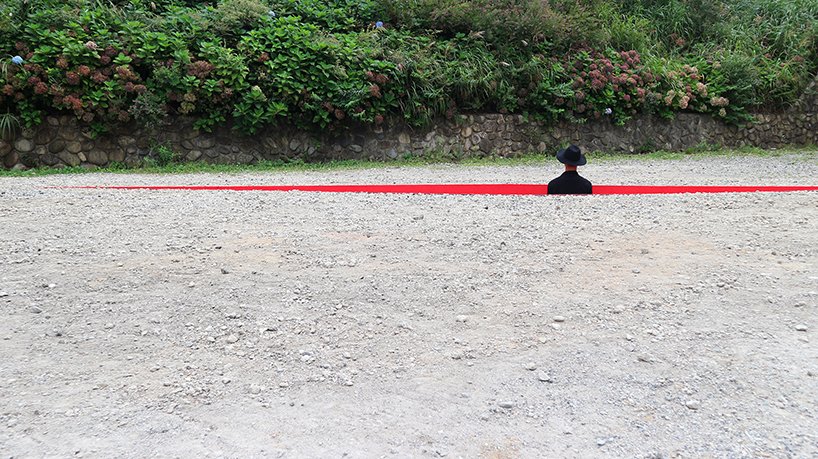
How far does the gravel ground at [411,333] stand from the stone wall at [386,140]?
12.4 ft

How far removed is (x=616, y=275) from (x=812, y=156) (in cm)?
845

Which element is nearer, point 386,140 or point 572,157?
point 572,157

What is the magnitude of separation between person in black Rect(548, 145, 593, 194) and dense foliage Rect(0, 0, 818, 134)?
11.9 feet

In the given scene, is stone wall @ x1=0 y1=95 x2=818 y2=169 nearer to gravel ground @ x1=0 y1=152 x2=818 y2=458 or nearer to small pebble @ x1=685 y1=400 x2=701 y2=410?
gravel ground @ x1=0 y1=152 x2=818 y2=458

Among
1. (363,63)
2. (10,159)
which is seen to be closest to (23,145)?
(10,159)

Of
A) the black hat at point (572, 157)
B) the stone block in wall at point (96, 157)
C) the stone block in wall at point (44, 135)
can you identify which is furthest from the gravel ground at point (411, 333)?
the stone block in wall at point (44, 135)

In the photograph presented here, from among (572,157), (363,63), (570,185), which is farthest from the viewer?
(363,63)

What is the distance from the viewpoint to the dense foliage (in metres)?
8.06

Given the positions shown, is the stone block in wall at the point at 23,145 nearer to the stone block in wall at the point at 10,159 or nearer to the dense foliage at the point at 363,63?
the stone block in wall at the point at 10,159

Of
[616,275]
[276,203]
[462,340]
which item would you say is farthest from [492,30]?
[462,340]

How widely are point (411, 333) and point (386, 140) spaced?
6.64m

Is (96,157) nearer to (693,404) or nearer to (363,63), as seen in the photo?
(363,63)

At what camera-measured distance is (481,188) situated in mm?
6352

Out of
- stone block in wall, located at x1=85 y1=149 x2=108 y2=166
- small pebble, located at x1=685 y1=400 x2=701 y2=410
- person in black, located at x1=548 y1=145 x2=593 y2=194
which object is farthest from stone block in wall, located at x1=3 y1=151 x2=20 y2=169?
small pebble, located at x1=685 y1=400 x2=701 y2=410
